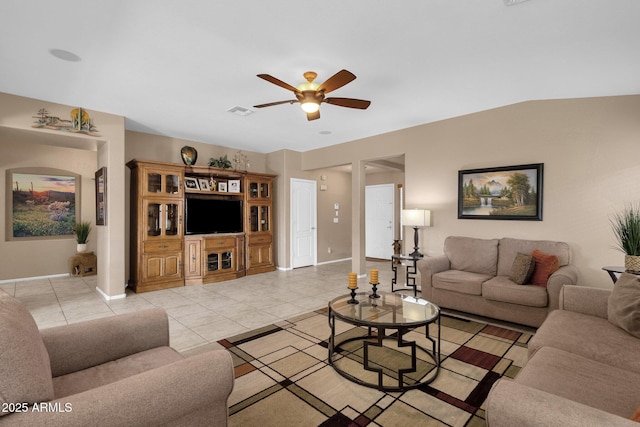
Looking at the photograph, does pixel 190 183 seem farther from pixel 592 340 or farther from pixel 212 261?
pixel 592 340

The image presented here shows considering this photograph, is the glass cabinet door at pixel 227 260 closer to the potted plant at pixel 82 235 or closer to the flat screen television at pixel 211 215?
the flat screen television at pixel 211 215

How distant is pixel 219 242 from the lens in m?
5.75

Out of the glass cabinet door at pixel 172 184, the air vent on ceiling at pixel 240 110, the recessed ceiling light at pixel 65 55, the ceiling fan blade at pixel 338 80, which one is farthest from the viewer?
the glass cabinet door at pixel 172 184

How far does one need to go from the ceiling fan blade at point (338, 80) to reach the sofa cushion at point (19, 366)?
2.43 m

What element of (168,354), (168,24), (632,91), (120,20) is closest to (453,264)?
(632,91)

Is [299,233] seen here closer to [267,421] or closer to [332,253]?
[332,253]

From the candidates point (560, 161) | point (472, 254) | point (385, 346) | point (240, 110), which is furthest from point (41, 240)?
point (560, 161)

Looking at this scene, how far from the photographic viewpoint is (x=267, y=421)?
72.4 inches

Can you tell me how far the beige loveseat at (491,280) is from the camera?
3.09m

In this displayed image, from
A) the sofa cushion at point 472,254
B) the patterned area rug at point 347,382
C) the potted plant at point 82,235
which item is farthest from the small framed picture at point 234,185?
the sofa cushion at point 472,254

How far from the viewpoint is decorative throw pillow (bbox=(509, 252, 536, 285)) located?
10.7 feet

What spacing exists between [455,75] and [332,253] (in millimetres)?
5316

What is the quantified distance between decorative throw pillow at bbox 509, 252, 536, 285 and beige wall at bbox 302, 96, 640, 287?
0.67m

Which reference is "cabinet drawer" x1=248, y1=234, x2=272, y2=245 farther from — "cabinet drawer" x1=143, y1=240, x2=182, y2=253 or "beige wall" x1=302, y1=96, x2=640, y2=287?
"beige wall" x1=302, y1=96, x2=640, y2=287
